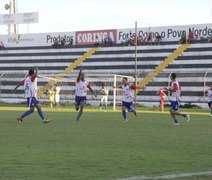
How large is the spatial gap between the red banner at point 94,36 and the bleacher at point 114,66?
1.77 meters

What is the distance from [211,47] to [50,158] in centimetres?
4544

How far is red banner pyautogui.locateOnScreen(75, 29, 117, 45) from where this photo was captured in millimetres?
63844

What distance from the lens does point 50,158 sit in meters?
10.4

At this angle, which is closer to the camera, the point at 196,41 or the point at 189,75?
the point at 189,75

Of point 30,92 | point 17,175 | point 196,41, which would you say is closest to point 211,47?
point 196,41

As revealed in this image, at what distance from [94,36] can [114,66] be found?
7270 millimetres

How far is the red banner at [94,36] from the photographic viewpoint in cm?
6384

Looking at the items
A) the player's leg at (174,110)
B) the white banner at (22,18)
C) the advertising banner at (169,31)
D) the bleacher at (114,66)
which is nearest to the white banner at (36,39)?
the bleacher at (114,66)

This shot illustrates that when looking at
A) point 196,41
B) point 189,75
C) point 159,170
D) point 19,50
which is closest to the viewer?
point 159,170

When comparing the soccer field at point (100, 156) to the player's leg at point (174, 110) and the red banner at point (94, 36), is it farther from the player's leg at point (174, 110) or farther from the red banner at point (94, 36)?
the red banner at point (94, 36)

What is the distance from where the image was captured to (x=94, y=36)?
6569 cm

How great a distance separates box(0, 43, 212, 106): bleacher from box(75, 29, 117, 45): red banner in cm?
177

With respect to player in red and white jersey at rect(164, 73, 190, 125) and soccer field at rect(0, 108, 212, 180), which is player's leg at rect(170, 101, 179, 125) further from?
soccer field at rect(0, 108, 212, 180)

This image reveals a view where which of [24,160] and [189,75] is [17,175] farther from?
[189,75]
